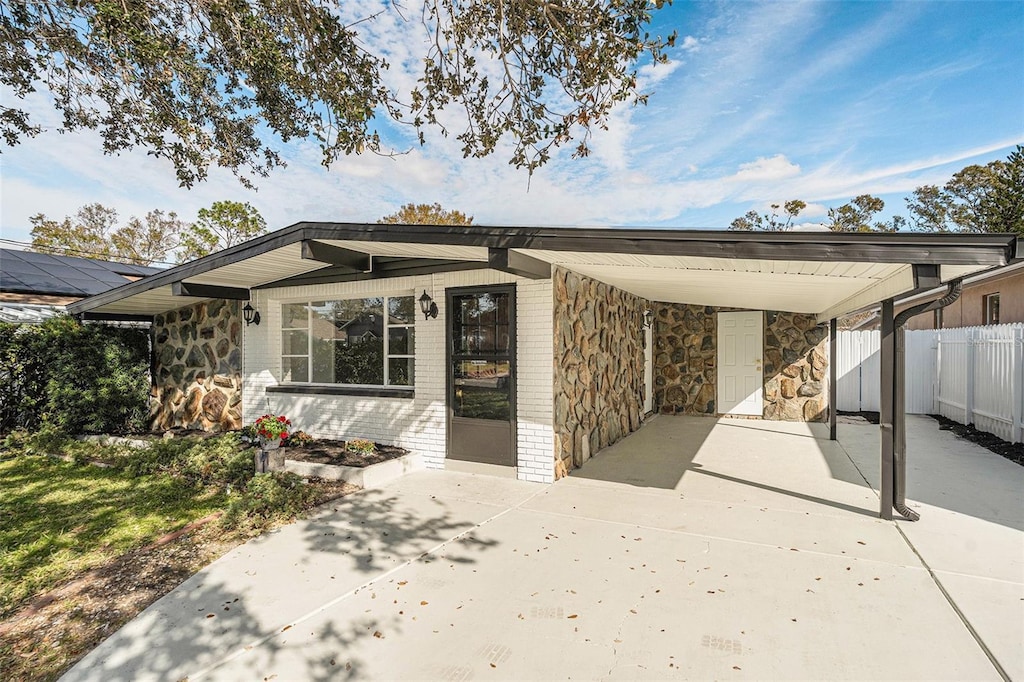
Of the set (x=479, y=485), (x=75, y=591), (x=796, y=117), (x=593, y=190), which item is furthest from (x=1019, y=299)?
(x=75, y=591)

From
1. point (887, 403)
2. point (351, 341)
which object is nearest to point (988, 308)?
point (887, 403)

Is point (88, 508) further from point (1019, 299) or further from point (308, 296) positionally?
point (1019, 299)

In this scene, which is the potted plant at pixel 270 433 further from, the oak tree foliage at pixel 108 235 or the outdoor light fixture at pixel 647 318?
the oak tree foliage at pixel 108 235

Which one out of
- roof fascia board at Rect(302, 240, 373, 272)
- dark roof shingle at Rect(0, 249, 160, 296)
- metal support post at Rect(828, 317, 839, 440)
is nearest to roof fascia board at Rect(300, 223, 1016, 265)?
roof fascia board at Rect(302, 240, 373, 272)

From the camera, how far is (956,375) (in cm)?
898

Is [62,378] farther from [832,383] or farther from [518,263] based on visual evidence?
[832,383]

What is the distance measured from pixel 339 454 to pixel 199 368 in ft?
13.1

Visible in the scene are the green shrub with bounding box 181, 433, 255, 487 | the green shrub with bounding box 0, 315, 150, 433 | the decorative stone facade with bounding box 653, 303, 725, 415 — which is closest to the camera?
the green shrub with bounding box 181, 433, 255, 487

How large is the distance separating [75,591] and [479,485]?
3309mm

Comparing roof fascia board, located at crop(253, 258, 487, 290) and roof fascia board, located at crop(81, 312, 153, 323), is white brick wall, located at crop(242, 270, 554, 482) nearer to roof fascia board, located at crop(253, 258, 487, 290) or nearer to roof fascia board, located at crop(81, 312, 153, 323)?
roof fascia board, located at crop(253, 258, 487, 290)

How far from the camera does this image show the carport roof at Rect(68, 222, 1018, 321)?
329 centimetres

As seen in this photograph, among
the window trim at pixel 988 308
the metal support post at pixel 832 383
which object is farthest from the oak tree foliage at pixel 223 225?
the window trim at pixel 988 308

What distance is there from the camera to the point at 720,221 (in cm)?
2062

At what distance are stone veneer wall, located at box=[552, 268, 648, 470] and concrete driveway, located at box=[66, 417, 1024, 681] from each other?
3.21 ft
